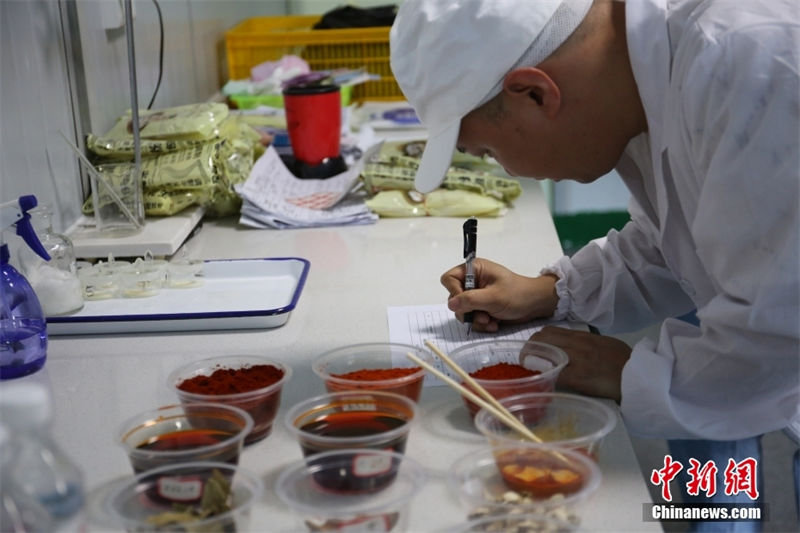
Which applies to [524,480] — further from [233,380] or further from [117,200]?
[117,200]

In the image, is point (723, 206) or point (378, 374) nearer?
point (723, 206)

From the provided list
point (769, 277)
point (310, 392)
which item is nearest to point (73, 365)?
point (310, 392)

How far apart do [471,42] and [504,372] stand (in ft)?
1.40

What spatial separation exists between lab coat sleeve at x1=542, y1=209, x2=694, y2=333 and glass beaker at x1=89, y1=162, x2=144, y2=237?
882 mm

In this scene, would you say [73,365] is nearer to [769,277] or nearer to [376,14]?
[769,277]

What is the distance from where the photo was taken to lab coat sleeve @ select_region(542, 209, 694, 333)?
150 cm

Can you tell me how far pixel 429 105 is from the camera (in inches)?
50.4

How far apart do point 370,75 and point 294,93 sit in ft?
3.19

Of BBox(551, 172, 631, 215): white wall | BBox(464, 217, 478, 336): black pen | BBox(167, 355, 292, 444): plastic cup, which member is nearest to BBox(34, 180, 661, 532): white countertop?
BBox(167, 355, 292, 444): plastic cup

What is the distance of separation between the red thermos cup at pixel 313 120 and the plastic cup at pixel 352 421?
53.5 inches

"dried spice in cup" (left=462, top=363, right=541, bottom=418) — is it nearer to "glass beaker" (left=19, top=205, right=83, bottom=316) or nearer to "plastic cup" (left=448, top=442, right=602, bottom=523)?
"plastic cup" (left=448, top=442, right=602, bottom=523)

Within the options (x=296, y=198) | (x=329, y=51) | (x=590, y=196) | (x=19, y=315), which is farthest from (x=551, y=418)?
(x=590, y=196)

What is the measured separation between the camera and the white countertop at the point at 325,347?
1021 millimetres

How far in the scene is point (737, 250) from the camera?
108cm
